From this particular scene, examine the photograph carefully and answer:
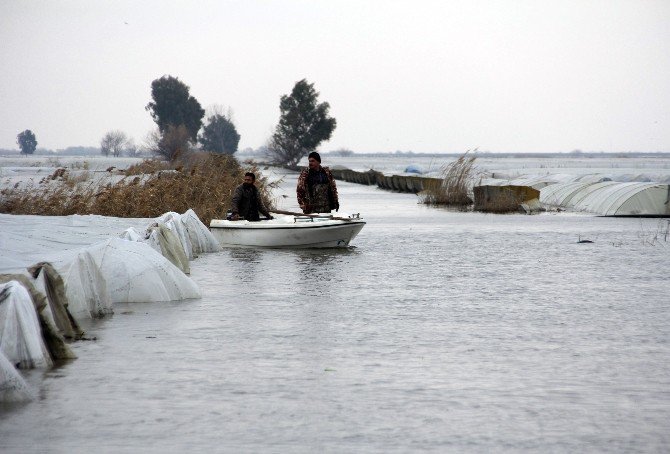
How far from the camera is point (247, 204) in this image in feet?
72.5

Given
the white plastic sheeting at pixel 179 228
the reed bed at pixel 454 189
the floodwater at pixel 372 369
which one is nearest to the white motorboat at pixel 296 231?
the white plastic sheeting at pixel 179 228

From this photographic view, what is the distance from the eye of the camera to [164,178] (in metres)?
29.0

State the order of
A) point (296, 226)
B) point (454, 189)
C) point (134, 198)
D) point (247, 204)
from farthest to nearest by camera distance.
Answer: point (454, 189) < point (134, 198) < point (247, 204) < point (296, 226)

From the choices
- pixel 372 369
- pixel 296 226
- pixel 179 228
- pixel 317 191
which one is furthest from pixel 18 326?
pixel 317 191

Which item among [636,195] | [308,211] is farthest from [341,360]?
[636,195]

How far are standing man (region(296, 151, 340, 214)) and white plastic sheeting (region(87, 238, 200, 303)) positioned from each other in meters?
8.37

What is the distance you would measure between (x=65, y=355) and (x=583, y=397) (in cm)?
469

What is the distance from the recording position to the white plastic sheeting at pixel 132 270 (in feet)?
43.3

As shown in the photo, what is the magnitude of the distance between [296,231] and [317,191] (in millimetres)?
1410

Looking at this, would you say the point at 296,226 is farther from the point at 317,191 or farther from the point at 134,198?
the point at 134,198

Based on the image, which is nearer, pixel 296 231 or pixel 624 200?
pixel 296 231

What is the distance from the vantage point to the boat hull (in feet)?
69.1

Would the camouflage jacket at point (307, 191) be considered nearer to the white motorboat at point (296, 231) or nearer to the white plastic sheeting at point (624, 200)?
the white motorboat at point (296, 231)

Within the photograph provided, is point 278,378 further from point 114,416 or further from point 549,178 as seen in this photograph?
point 549,178
